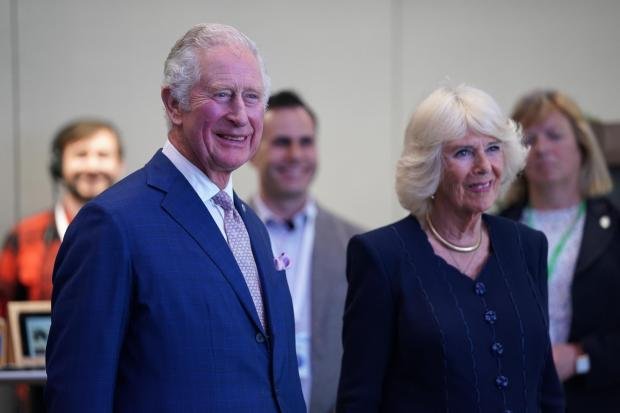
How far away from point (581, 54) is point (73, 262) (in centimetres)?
448

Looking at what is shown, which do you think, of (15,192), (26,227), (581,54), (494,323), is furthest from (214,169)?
(581,54)

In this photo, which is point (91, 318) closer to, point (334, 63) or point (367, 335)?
point (367, 335)

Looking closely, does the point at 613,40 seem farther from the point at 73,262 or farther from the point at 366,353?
the point at 73,262

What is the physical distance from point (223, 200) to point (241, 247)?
0.11 metres

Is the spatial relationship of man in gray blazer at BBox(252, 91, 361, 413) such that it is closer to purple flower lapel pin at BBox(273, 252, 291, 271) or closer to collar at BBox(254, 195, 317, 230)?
collar at BBox(254, 195, 317, 230)

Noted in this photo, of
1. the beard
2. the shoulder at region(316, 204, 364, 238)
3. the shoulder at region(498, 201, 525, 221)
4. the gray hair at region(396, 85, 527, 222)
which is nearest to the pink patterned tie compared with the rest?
the gray hair at region(396, 85, 527, 222)

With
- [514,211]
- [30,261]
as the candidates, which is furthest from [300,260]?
[30,261]

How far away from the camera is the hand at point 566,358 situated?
3.94 meters

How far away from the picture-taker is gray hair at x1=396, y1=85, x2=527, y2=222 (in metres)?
3.15

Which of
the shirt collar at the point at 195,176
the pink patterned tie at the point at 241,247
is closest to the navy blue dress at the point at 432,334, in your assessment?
the pink patterned tie at the point at 241,247

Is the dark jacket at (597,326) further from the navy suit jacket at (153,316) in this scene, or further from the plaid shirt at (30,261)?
the plaid shirt at (30,261)

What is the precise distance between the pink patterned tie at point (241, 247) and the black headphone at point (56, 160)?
8.71 feet

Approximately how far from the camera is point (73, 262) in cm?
235

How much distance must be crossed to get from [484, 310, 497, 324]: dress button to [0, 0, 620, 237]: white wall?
8.80 ft
